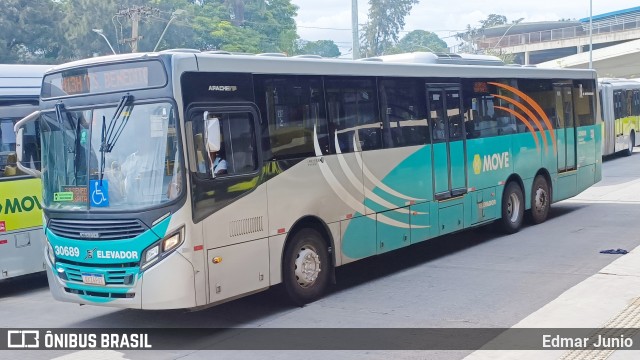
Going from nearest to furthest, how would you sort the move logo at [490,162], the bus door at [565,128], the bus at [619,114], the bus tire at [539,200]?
the move logo at [490,162], the bus tire at [539,200], the bus door at [565,128], the bus at [619,114]

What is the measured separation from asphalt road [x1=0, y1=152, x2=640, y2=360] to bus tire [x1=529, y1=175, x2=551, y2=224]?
1.11 meters

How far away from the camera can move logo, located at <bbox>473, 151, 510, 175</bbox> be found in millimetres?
14297

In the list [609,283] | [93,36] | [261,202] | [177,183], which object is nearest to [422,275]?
[609,283]

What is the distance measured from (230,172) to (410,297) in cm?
303

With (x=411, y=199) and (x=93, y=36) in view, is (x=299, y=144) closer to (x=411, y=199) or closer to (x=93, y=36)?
→ (x=411, y=199)

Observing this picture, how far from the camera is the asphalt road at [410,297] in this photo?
29.4ft

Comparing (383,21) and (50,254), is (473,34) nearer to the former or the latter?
(383,21)

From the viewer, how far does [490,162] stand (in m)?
14.8

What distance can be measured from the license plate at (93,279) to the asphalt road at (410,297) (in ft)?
2.52

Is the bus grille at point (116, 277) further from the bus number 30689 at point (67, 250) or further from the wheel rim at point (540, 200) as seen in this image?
the wheel rim at point (540, 200)

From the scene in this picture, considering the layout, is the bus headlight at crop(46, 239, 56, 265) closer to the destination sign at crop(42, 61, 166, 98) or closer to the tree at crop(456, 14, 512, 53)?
the destination sign at crop(42, 61, 166, 98)

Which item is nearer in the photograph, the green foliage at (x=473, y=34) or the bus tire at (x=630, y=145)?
the bus tire at (x=630, y=145)

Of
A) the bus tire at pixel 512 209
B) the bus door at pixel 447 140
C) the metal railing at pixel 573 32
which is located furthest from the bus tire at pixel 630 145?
the metal railing at pixel 573 32

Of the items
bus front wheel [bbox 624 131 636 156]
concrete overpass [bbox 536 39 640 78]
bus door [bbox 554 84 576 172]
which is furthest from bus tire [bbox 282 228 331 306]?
concrete overpass [bbox 536 39 640 78]
